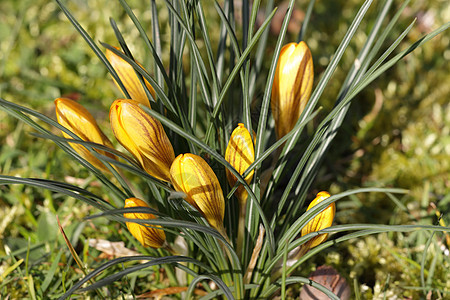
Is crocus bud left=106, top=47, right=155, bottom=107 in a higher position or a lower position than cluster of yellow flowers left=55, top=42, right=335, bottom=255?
higher

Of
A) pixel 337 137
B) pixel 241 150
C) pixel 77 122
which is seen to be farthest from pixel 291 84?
pixel 337 137

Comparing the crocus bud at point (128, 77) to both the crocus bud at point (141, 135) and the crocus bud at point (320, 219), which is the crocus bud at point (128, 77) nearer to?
the crocus bud at point (141, 135)

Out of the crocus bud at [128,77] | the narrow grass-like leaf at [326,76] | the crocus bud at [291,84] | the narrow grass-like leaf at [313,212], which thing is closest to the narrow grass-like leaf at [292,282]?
the narrow grass-like leaf at [313,212]

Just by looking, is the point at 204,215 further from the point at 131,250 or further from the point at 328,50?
the point at 328,50

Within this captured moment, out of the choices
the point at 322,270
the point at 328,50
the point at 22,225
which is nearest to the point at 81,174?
the point at 22,225

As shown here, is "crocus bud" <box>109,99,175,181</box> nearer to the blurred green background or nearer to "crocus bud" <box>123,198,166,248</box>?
"crocus bud" <box>123,198,166,248</box>

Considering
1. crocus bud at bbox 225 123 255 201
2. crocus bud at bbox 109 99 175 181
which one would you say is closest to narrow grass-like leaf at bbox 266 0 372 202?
crocus bud at bbox 225 123 255 201
